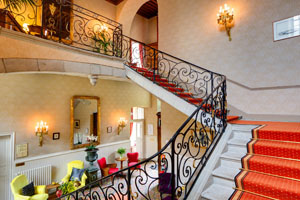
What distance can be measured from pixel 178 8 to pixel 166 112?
3297 millimetres

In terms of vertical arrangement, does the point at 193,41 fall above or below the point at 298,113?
above

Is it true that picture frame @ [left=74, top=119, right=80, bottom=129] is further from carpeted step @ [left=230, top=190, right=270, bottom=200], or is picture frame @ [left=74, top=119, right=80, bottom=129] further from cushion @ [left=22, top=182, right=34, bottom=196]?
carpeted step @ [left=230, top=190, right=270, bottom=200]

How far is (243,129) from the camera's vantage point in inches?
113

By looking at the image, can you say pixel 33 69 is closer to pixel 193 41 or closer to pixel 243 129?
pixel 243 129

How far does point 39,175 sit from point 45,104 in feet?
7.07

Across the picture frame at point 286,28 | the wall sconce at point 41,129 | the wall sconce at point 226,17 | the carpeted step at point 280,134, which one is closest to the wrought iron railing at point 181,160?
the carpeted step at point 280,134

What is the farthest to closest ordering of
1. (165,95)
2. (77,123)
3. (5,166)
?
(77,123) → (5,166) → (165,95)

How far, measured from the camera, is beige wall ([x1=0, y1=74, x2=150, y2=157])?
4.91 meters

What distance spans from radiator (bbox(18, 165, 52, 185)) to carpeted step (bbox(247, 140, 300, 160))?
5664mm

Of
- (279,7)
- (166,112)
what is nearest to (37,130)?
(166,112)

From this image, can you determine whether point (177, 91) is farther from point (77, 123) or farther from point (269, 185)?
point (77, 123)

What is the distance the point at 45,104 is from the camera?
18.3 ft

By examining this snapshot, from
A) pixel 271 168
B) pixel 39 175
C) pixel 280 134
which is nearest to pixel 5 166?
pixel 39 175

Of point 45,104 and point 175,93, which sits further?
point 45,104
